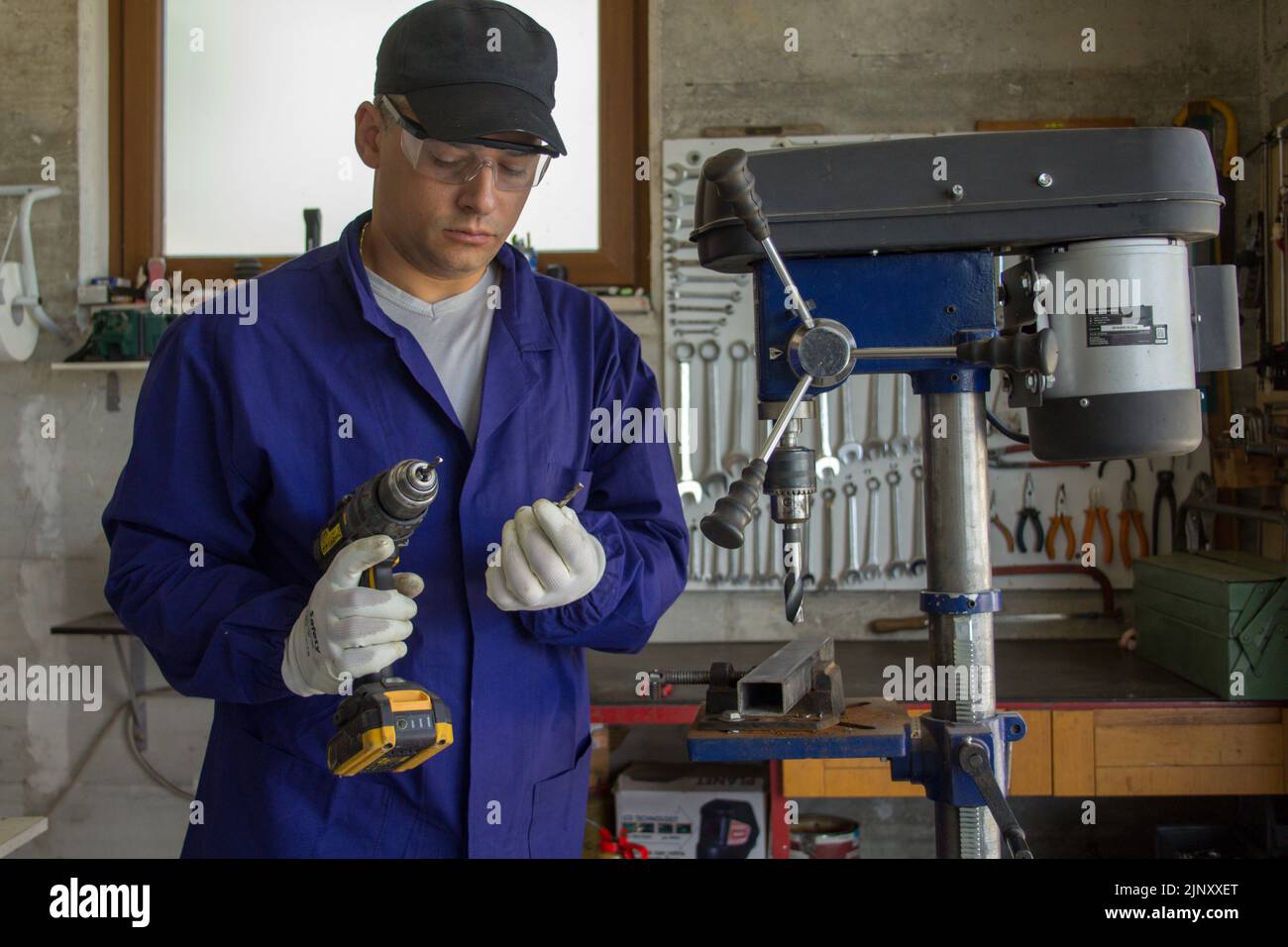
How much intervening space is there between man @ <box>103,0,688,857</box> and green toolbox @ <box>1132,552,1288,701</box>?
65.1 inches

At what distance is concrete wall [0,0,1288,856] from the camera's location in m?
3.03

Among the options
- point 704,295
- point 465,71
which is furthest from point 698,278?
point 465,71

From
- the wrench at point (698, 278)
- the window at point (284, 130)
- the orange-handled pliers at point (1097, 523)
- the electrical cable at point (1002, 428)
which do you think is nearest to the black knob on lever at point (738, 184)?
the electrical cable at point (1002, 428)

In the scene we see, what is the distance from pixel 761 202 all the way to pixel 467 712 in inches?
25.2

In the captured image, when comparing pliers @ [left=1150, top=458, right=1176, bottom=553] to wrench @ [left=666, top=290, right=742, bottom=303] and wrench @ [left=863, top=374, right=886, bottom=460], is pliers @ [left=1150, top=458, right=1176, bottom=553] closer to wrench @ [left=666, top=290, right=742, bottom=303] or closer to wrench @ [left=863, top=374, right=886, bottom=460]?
wrench @ [left=863, top=374, right=886, bottom=460]

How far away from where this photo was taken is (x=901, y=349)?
42.3 inches

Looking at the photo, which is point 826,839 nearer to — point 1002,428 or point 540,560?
point 1002,428

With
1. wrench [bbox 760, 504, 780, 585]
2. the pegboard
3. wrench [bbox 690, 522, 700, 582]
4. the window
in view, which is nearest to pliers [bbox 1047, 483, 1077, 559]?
the pegboard

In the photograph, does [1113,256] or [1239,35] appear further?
[1239,35]

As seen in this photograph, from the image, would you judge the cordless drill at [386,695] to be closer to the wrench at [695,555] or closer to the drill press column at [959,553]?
the drill press column at [959,553]

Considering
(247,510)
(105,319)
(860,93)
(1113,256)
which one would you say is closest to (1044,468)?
(860,93)

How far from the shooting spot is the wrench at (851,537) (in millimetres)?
3059
